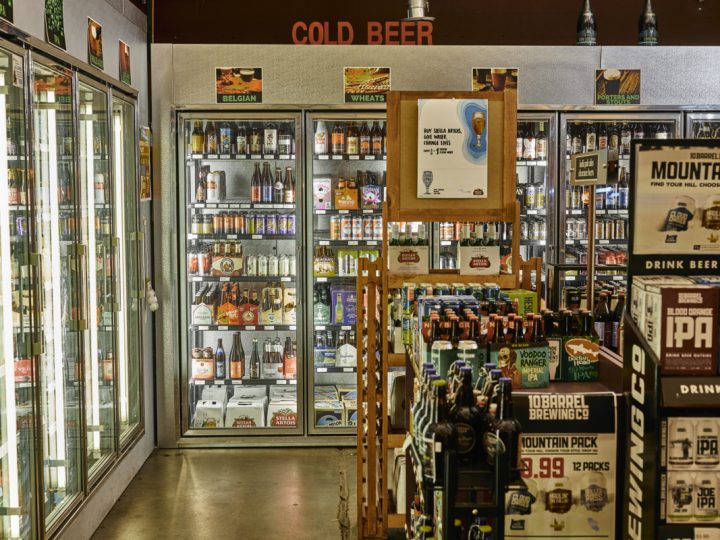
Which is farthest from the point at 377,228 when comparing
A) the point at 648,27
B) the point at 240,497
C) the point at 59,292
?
the point at 648,27

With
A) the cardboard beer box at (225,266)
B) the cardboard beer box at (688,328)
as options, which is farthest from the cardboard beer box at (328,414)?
the cardboard beer box at (688,328)

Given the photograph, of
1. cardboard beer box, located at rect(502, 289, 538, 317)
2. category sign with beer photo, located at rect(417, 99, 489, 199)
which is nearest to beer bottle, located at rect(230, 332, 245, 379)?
category sign with beer photo, located at rect(417, 99, 489, 199)

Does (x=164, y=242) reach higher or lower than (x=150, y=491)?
higher

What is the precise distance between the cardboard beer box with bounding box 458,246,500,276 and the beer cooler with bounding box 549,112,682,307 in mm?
2181

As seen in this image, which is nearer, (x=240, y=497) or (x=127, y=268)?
(x=240, y=497)

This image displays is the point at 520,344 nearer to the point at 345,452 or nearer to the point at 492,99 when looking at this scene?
the point at 492,99

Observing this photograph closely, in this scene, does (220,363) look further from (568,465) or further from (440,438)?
(440,438)

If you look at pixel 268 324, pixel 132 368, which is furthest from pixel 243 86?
pixel 132 368

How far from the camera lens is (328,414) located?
20.6 ft

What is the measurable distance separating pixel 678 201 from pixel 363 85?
378 centimetres

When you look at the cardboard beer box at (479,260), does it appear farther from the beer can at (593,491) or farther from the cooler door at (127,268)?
the cooler door at (127,268)

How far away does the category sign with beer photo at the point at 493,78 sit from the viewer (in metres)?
6.11

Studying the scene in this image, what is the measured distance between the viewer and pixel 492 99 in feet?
13.6

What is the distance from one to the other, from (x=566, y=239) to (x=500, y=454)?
4.44 m
